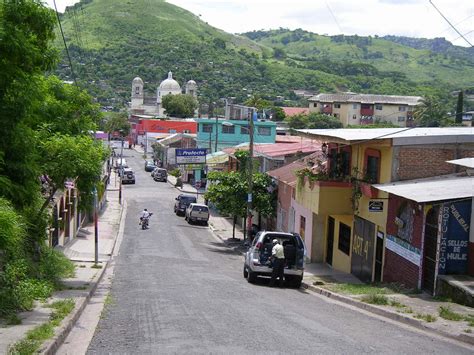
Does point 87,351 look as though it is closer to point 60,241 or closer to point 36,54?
point 36,54

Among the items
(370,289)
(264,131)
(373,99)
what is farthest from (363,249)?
(373,99)

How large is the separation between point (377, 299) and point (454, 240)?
8.75 feet

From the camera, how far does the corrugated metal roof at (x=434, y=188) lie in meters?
18.6

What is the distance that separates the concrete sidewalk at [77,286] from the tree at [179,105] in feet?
310

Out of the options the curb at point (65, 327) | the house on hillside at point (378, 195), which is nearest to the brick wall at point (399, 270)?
the house on hillside at point (378, 195)

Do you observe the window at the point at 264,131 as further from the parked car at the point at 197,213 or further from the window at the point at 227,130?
the parked car at the point at 197,213

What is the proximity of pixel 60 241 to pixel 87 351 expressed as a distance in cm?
2227

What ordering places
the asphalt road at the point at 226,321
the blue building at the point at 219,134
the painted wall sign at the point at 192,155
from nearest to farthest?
the asphalt road at the point at 226,321 → the painted wall sign at the point at 192,155 → the blue building at the point at 219,134

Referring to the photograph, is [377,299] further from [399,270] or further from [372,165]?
[372,165]

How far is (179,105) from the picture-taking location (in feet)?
475

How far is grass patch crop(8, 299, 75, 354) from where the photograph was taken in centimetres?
1013

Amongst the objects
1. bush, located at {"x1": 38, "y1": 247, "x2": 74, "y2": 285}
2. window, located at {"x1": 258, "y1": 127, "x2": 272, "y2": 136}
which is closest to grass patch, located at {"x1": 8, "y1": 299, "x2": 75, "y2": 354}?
bush, located at {"x1": 38, "y1": 247, "x2": 74, "y2": 285}

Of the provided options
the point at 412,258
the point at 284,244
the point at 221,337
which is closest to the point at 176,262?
the point at 284,244

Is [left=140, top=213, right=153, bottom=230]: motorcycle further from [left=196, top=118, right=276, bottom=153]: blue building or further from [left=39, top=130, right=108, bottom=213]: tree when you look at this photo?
[left=196, top=118, right=276, bottom=153]: blue building
